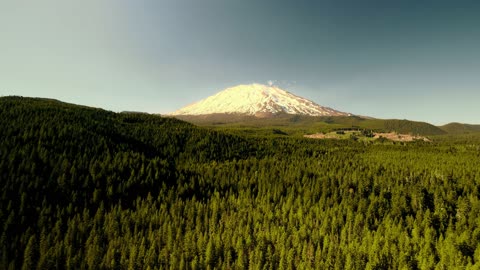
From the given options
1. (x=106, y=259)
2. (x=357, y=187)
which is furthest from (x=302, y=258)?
(x=357, y=187)

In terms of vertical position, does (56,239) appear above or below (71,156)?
below

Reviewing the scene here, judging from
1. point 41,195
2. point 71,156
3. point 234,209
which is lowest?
point 234,209

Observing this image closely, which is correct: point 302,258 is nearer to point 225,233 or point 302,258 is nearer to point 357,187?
point 225,233

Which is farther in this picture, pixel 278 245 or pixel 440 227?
pixel 440 227

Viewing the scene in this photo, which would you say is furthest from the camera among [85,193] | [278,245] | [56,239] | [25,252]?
[85,193]

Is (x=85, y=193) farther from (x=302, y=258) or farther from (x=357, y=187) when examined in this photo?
(x=357, y=187)

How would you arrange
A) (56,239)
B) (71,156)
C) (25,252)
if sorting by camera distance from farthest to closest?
1. (71,156)
2. (56,239)
3. (25,252)
